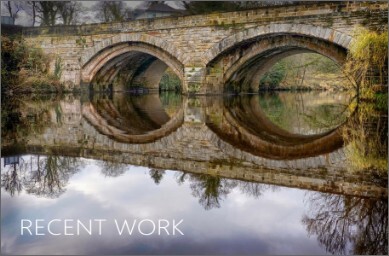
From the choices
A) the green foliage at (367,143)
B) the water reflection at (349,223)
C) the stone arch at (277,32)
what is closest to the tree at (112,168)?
the water reflection at (349,223)

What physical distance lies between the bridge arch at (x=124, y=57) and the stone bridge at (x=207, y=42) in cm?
4

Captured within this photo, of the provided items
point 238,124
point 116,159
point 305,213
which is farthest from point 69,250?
point 238,124

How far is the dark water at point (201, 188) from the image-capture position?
2568 mm

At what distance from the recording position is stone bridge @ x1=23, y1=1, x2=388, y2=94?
13.5m

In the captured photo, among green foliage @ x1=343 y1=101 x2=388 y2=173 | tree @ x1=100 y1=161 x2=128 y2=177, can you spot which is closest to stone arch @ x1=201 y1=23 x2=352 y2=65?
green foliage @ x1=343 y1=101 x2=388 y2=173

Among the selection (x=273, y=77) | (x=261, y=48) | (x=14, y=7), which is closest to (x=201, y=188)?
(x=261, y=48)

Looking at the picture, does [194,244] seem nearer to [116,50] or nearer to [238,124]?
[238,124]

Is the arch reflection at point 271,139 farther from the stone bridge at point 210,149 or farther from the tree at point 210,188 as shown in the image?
A: the tree at point 210,188

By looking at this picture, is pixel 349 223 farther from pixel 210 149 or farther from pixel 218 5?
pixel 218 5

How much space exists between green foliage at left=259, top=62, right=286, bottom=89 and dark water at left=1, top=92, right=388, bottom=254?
67.5 ft

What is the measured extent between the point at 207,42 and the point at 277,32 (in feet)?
9.55

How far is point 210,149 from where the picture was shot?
560 cm

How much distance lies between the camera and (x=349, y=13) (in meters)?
13.0

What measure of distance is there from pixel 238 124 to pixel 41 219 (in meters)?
5.53
